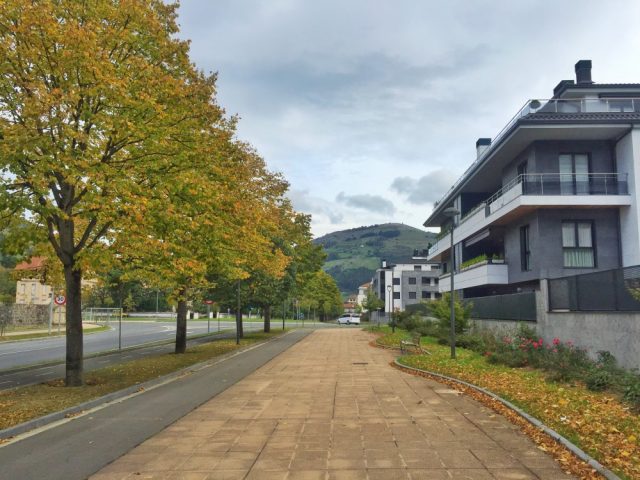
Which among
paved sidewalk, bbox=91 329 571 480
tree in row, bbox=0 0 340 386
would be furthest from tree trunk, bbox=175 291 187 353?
paved sidewalk, bbox=91 329 571 480

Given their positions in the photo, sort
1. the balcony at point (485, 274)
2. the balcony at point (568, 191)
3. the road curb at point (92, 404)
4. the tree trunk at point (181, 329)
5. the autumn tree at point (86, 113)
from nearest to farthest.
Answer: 1. the road curb at point (92, 404)
2. the autumn tree at point (86, 113)
3. the tree trunk at point (181, 329)
4. the balcony at point (568, 191)
5. the balcony at point (485, 274)

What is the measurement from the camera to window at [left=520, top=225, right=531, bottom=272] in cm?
2659

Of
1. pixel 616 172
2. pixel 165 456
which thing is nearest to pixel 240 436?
pixel 165 456

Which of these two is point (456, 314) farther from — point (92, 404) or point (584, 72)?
point (92, 404)

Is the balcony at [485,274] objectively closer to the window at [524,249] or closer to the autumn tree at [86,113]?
the window at [524,249]

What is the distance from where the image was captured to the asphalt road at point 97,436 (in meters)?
6.29

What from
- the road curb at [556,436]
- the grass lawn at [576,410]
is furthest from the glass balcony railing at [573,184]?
the road curb at [556,436]

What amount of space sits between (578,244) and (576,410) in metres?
18.0

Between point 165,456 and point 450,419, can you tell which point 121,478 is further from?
point 450,419

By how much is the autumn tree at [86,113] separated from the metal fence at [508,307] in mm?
12971

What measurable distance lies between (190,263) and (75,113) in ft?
14.4

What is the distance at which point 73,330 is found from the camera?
1327 centimetres

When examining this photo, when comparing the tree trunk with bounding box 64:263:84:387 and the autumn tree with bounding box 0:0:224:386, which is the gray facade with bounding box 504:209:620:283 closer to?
the autumn tree with bounding box 0:0:224:386

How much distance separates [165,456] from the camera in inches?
263
